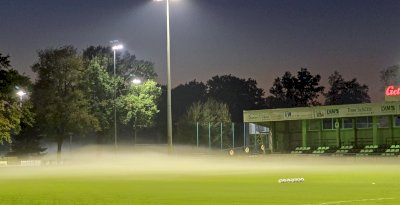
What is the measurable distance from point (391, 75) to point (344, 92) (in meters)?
22.6

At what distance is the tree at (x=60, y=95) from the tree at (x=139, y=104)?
688 centimetres

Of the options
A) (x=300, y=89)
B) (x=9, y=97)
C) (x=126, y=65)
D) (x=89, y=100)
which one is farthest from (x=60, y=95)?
(x=300, y=89)

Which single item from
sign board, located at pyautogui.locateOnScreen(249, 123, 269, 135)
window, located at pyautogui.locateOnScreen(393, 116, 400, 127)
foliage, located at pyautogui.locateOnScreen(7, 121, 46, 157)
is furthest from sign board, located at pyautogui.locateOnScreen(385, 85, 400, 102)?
foliage, located at pyautogui.locateOnScreen(7, 121, 46, 157)

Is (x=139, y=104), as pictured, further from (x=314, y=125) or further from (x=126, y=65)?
(x=314, y=125)

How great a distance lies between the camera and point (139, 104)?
8625 cm

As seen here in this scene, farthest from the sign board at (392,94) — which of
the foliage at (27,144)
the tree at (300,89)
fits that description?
the tree at (300,89)

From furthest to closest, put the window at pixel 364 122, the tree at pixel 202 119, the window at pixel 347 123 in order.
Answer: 1. the tree at pixel 202 119
2. the window at pixel 347 123
3. the window at pixel 364 122

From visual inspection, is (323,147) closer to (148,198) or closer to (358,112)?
(358,112)

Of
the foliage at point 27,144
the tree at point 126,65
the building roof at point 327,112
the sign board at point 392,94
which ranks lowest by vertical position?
the foliage at point 27,144

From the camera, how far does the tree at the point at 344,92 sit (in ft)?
484

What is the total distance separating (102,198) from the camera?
22.2 metres

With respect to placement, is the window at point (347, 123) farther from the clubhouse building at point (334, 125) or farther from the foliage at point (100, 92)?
the foliage at point (100, 92)

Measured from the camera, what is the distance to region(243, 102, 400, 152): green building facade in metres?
70.8

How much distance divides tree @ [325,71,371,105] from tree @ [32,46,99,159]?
79.5 meters
